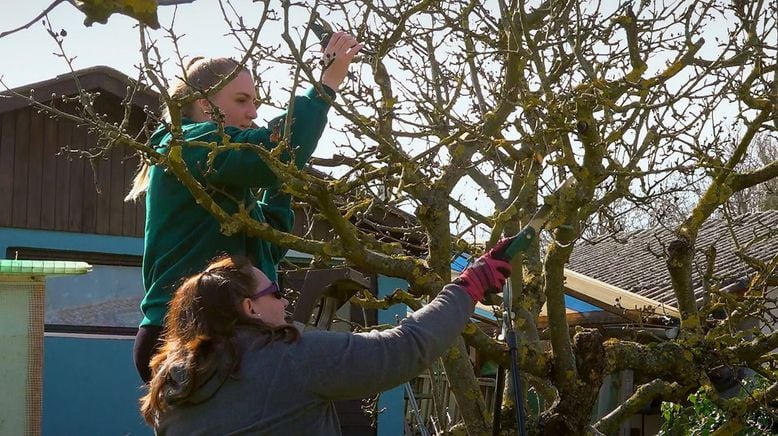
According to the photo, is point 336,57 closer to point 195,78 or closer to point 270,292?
point 195,78

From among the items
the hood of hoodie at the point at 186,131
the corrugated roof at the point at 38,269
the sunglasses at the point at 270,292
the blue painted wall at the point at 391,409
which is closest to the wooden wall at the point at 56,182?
the blue painted wall at the point at 391,409

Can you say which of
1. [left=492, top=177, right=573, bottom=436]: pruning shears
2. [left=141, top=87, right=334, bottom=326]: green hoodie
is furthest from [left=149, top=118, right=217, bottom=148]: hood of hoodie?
[left=492, top=177, right=573, bottom=436]: pruning shears

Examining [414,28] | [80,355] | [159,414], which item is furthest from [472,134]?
[80,355]

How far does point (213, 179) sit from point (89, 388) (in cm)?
688

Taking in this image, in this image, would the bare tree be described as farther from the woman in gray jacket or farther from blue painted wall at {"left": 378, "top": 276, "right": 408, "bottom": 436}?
blue painted wall at {"left": 378, "top": 276, "right": 408, "bottom": 436}

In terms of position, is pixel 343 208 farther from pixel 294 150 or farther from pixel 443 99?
pixel 294 150

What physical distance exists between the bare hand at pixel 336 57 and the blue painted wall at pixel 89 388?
690cm

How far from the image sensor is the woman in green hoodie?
10.8 feet

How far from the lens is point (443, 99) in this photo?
18.5 ft

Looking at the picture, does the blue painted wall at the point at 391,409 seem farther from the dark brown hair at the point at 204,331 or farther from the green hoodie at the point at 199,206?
the dark brown hair at the point at 204,331

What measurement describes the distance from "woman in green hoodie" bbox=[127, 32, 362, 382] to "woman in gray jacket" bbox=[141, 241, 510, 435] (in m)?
0.61

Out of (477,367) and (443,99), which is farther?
(477,367)

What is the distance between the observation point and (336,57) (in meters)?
3.43

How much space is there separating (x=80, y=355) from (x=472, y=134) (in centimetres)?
645
